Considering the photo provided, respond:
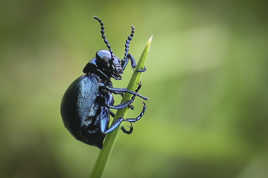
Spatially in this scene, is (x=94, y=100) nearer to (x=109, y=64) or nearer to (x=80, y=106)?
(x=80, y=106)

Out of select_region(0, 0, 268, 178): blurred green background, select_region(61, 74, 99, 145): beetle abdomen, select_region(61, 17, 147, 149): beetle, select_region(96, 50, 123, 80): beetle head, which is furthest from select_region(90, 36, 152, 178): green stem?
select_region(0, 0, 268, 178): blurred green background

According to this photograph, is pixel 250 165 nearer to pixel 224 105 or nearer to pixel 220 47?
pixel 224 105

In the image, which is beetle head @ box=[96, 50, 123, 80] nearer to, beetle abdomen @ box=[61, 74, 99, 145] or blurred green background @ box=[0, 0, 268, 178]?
beetle abdomen @ box=[61, 74, 99, 145]

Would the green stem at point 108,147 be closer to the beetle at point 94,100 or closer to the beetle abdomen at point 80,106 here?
the beetle at point 94,100

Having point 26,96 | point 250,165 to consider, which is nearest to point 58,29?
point 26,96

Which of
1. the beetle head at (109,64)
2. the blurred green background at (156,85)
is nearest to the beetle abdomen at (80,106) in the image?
the beetle head at (109,64)

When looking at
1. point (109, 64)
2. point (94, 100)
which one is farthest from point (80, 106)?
point (109, 64)
